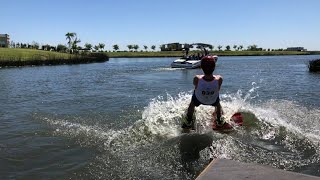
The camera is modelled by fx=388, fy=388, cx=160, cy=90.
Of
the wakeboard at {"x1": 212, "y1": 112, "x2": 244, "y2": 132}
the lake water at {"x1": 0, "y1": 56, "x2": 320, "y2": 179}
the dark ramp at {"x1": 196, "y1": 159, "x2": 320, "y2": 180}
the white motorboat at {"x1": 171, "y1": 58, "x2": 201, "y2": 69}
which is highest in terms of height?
the white motorboat at {"x1": 171, "y1": 58, "x2": 201, "y2": 69}

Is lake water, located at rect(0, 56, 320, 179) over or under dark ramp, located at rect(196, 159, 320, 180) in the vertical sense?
under

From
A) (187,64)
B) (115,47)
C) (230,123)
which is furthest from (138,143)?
(115,47)

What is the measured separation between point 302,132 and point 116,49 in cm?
17208

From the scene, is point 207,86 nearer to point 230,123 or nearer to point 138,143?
point 230,123

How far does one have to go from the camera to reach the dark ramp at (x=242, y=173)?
17.2 ft

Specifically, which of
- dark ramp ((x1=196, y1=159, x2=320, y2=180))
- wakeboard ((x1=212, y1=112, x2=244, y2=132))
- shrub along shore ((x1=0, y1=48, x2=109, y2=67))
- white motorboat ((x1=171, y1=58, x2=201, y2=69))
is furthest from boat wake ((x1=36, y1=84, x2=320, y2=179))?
shrub along shore ((x1=0, y1=48, x2=109, y2=67))

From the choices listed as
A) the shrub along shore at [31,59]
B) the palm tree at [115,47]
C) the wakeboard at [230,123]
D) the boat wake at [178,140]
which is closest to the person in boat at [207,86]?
the wakeboard at [230,123]

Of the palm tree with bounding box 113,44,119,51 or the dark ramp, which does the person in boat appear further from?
the palm tree with bounding box 113,44,119,51

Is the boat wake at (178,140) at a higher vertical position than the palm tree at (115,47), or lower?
lower

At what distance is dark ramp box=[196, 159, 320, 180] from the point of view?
5238mm

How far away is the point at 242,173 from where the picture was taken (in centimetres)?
541

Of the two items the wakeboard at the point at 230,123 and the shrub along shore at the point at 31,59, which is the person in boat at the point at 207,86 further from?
the shrub along shore at the point at 31,59

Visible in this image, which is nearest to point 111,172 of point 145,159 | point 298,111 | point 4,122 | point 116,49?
point 145,159

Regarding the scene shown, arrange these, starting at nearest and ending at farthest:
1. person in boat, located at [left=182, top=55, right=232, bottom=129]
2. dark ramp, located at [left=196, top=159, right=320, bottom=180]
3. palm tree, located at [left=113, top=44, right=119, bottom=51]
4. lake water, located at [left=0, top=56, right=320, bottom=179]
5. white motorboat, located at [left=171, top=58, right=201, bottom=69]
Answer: dark ramp, located at [left=196, top=159, right=320, bottom=180] < lake water, located at [left=0, top=56, right=320, bottom=179] < person in boat, located at [left=182, top=55, right=232, bottom=129] < white motorboat, located at [left=171, top=58, right=201, bottom=69] < palm tree, located at [left=113, top=44, right=119, bottom=51]
